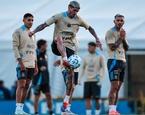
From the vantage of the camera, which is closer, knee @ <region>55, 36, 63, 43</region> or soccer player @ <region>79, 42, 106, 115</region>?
knee @ <region>55, 36, 63, 43</region>

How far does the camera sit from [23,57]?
14844 mm

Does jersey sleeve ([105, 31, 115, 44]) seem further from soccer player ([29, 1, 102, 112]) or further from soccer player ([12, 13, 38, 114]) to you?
soccer player ([12, 13, 38, 114])

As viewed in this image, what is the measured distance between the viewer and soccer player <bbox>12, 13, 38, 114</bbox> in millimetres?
14562

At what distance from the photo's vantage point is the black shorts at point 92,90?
19.2 meters

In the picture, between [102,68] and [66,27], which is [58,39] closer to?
[66,27]

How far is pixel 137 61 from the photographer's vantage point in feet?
101

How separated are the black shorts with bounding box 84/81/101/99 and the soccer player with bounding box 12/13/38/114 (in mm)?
4377

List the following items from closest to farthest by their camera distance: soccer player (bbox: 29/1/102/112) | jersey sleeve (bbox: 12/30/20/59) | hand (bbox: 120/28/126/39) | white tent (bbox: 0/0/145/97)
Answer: soccer player (bbox: 29/1/102/112)
hand (bbox: 120/28/126/39)
jersey sleeve (bbox: 12/30/20/59)
white tent (bbox: 0/0/145/97)

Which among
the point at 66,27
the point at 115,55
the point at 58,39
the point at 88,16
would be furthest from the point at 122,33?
the point at 88,16

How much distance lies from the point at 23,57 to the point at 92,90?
483cm

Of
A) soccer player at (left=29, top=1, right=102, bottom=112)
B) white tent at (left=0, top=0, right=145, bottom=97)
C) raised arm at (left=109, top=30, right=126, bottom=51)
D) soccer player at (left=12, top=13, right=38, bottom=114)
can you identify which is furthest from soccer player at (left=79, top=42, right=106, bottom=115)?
soccer player at (left=29, top=1, right=102, bottom=112)

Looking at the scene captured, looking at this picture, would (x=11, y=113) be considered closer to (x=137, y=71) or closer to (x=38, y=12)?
(x=38, y=12)

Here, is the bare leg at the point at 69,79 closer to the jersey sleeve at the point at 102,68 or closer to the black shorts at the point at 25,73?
the black shorts at the point at 25,73

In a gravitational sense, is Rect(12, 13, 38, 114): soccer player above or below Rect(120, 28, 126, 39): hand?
below
